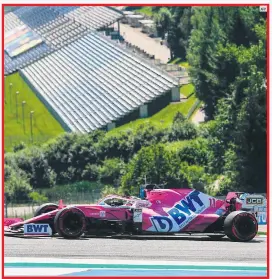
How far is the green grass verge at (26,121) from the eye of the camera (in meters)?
71.1

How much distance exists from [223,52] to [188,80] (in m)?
9.16

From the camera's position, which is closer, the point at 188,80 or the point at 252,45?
the point at 252,45

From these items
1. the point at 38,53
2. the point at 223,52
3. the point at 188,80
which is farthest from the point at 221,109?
the point at 38,53

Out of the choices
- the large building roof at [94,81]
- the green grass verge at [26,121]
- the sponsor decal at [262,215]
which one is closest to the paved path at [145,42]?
the large building roof at [94,81]

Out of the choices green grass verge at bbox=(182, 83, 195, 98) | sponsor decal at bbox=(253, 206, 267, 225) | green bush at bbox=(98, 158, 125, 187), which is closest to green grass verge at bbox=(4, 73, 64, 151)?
green grass verge at bbox=(182, 83, 195, 98)

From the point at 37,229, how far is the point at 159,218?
312 centimetres

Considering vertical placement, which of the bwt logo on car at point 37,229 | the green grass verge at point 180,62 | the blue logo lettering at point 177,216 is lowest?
the bwt logo on car at point 37,229

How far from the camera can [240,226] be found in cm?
2717

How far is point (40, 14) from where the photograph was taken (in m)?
103

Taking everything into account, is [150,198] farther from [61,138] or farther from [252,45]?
[252,45]

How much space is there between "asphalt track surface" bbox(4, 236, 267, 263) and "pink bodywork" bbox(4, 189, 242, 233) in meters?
0.41

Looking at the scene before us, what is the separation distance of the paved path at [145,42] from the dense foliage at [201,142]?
1483mm

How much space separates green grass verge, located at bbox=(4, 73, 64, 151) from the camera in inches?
2800

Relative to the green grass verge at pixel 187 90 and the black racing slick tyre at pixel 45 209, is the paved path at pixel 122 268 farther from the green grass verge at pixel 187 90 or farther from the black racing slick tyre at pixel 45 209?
the green grass verge at pixel 187 90
